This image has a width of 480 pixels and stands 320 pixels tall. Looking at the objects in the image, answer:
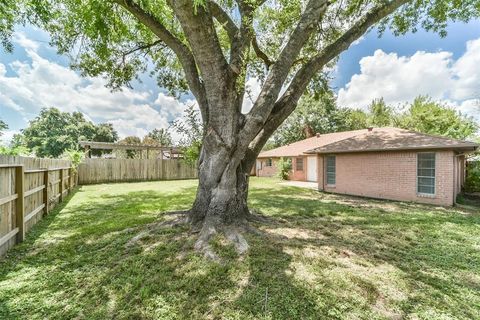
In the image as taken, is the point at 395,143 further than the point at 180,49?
Yes

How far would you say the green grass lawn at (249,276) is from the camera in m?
2.40

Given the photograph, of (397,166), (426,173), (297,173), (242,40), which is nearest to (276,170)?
(297,173)

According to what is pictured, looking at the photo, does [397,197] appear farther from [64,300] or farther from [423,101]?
[423,101]

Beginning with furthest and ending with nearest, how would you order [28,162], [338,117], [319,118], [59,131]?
[59,131], [319,118], [338,117], [28,162]

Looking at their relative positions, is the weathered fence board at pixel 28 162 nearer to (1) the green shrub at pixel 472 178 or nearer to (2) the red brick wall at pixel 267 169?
(1) the green shrub at pixel 472 178

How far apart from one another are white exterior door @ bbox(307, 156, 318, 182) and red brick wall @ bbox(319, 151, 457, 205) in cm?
523

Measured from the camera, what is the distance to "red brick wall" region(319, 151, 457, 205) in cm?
871

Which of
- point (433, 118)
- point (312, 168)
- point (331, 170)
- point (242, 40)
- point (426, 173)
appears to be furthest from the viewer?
point (433, 118)

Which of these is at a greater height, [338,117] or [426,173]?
[338,117]

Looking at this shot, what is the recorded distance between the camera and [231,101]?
4301mm

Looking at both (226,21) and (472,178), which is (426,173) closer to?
(472,178)

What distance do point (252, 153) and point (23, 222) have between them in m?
4.55

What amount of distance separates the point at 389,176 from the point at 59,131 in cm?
4134

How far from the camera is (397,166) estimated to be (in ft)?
32.8
